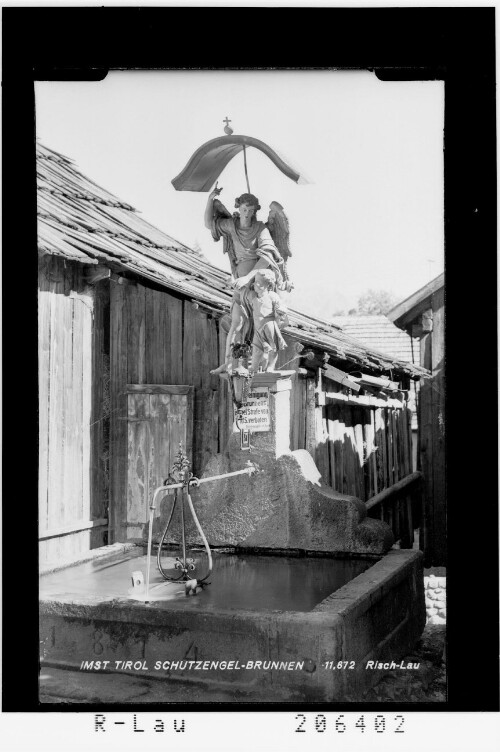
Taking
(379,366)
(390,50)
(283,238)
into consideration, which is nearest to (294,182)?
(283,238)

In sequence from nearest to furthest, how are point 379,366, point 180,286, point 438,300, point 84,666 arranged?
point 84,666 → point 438,300 → point 180,286 → point 379,366

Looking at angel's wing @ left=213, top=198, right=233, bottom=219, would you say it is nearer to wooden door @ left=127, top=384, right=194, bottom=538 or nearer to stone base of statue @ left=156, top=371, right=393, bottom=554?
stone base of statue @ left=156, top=371, right=393, bottom=554

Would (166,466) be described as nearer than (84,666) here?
No

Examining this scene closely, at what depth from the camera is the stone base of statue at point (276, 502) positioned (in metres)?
7.27

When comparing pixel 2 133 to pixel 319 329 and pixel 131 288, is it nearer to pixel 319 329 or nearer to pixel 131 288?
pixel 131 288

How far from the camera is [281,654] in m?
5.61

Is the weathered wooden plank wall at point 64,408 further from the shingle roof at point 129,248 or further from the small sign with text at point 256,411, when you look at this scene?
the small sign with text at point 256,411

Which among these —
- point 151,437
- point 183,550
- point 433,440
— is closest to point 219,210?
point 151,437

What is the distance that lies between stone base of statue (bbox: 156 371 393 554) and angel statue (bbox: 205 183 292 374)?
36 cm

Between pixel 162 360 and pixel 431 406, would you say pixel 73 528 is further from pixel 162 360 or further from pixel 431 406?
pixel 431 406

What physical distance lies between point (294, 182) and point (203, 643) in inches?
147

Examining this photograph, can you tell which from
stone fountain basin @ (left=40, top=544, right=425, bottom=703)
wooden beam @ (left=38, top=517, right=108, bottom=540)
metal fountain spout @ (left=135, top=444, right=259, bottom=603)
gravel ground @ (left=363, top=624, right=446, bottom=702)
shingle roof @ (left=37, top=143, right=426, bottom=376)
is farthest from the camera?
wooden beam @ (left=38, top=517, right=108, bottom=540)

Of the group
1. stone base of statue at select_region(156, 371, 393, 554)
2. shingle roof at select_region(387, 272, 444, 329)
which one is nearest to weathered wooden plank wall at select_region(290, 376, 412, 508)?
stone base of statue at select_region(156, 371, 393, 554)

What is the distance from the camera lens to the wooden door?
8320 millimetres
